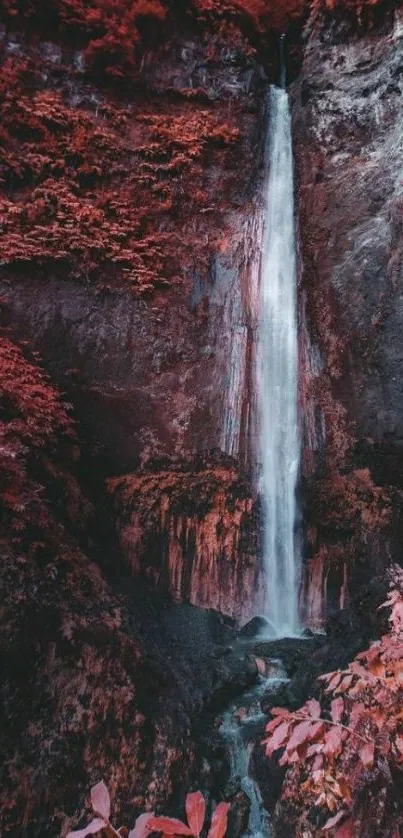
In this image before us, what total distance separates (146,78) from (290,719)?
12.2 metres

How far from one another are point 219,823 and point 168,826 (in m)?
0.15

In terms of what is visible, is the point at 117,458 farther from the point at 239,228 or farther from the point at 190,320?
the point at 239,228

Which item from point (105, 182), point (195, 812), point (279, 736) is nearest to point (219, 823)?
point (195, 812)

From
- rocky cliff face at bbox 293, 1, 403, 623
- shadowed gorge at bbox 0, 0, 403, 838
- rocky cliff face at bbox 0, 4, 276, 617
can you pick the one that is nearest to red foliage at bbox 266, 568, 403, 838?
shadowed gorge at bbox 0, 0, 403, 838

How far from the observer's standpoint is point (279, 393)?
343 inches

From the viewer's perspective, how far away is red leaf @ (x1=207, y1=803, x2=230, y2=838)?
1352 millimetres

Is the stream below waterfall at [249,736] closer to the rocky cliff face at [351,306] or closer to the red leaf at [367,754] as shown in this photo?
the rocky cliff face at [351,306]

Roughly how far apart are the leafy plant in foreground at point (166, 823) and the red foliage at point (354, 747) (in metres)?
0.49

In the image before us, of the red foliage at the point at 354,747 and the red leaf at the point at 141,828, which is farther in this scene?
the red foliage at the point at 354,747

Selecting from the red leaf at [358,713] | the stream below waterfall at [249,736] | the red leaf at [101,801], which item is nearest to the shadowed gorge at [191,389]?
the stream below waterfall at [249,736]

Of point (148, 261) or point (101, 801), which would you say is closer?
point (101, 801)

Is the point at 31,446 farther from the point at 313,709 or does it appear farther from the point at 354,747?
the point at 313,709

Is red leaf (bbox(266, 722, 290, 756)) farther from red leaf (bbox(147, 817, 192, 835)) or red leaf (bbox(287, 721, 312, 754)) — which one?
red leaf (bbox(147, 817, 192, 835))

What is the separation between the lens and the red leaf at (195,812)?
4.38 feet
